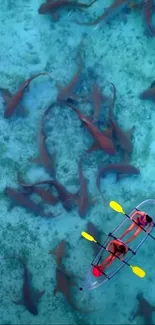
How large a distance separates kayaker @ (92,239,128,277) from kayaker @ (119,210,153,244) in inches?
10.8

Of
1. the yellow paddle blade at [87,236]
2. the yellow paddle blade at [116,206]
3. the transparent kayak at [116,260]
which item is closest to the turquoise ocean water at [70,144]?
the transparent kayak at [116,260]

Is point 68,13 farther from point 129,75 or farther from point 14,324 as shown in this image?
point 14,324

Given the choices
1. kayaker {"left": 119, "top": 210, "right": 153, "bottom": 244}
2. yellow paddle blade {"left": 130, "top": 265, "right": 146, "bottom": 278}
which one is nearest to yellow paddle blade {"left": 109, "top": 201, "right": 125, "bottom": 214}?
kayaker {"left": 119, "top": 210, "right": 153, "bottom": 244}

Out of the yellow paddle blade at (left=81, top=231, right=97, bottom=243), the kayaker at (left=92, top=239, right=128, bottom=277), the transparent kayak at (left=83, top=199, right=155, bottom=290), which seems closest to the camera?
the kayaker at (left=92, top=239, right=128, bottom=277)

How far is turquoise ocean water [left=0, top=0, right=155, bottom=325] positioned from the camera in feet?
19.4

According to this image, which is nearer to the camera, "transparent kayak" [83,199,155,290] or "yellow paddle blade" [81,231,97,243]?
"yellow paddle blade" [81,231,97,243]

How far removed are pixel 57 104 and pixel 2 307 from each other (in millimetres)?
Answer: 2720

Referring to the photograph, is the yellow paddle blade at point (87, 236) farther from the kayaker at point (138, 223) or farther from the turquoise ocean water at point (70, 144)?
the kayaker at point (138, 223)

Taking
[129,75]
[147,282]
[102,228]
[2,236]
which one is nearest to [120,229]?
[102,228]

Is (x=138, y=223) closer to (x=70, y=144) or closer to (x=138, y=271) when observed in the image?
(x=138, y=271)

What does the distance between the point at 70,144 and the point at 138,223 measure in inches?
55.7

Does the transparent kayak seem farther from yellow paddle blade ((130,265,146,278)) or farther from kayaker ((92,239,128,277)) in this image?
yellow paddle blade ((130,265,146,278))

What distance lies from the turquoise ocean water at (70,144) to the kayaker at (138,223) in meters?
0.26

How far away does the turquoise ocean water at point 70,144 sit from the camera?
19.4 feet
